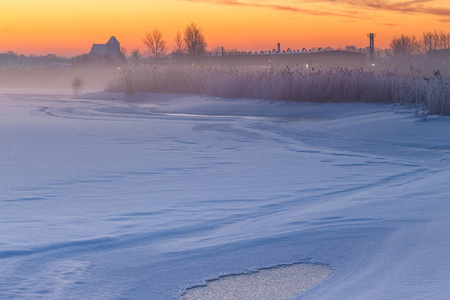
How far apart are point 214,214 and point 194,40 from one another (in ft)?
213

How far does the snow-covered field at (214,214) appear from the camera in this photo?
3373 mm

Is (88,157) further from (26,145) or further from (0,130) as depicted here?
(0,130)

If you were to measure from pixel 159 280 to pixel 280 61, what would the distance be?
66177 millimetres

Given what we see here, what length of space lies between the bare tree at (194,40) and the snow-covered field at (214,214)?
58.4 meters

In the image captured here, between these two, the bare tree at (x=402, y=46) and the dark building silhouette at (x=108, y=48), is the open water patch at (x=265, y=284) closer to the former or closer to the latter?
A: the bare tree at (x=402, y=46)

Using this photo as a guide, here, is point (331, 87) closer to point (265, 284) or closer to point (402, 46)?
point (265, 284)

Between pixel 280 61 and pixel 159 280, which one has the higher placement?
pixel 280 61

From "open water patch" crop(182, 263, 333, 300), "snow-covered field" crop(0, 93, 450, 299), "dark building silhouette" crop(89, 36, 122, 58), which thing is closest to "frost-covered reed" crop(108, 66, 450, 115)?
"snow-covered field" crop(0, 93, 450, 299)

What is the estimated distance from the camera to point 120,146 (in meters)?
9.90

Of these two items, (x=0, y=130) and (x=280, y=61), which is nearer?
(x=0, y=130)

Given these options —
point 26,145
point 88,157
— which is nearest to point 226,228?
point 88,157

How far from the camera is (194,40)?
68312 mm

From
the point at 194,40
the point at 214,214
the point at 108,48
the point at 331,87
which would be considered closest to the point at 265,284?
the point at 214,214

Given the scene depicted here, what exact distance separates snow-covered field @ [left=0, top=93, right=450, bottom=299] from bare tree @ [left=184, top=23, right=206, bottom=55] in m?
58.4
